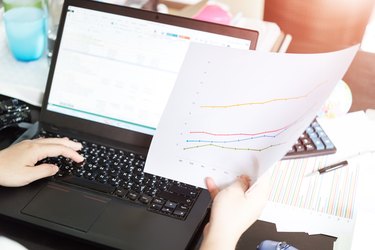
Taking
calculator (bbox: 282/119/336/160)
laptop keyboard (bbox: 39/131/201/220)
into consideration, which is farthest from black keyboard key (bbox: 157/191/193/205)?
calculator (bbox: 282/119/336/160)

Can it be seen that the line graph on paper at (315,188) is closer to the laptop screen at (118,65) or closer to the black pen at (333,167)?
the black pen at (333,167)

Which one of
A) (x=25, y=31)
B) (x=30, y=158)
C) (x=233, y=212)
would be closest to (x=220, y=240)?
(x=233, y=212)

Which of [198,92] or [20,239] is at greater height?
[198,92]

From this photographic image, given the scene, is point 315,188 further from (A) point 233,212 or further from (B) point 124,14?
(B) point 124,14

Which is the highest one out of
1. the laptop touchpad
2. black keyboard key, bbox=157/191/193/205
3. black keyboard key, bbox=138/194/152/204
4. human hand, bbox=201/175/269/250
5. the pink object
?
the pink object

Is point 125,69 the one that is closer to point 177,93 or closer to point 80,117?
point 80,117

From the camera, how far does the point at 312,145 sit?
97 centimetres

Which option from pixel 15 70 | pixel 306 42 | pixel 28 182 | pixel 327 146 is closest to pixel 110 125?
pixel 28 182

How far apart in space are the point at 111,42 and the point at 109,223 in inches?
13.9

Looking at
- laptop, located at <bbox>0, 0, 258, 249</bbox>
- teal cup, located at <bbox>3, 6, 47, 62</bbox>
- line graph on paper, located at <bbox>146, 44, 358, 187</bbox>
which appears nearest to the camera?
line graph on paper, located at <bbox>146, 44, 358, 187</bbox>

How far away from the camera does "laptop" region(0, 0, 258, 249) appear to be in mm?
797

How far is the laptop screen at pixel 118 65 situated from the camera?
36.5 inches

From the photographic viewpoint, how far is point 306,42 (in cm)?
172

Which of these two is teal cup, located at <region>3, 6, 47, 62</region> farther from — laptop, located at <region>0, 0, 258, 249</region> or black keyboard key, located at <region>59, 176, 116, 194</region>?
black keyboard key, located at <region>59, 176, 116, 194</region>
